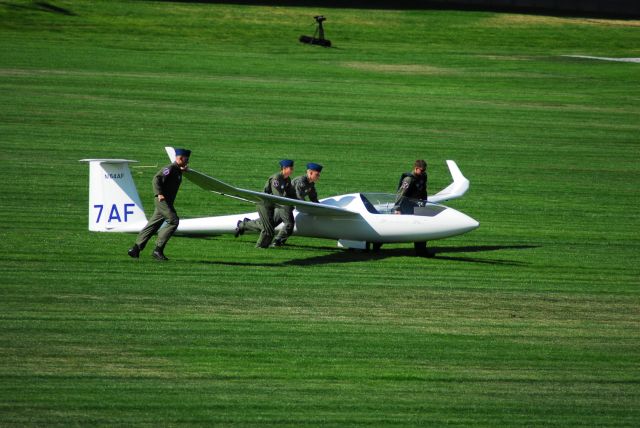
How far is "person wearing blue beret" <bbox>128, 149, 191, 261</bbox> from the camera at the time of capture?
18.7 m

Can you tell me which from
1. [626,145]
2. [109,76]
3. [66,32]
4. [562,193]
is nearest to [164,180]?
[562,193]

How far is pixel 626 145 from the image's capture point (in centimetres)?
3625

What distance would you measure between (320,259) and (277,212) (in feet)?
4.36

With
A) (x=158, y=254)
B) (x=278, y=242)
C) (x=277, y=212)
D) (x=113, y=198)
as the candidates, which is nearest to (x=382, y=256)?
(x=278, y=242)

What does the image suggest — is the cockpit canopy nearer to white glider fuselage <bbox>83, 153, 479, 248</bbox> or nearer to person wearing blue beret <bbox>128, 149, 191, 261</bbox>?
white glider fuselage <bbox>83, 153, 479, 248</bbox>

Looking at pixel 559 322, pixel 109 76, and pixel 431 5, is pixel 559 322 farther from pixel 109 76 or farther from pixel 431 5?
pixel 431 5

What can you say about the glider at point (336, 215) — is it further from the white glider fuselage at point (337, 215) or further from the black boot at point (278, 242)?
the black boot at point (278, 242)

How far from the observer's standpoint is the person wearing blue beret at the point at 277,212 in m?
20.6

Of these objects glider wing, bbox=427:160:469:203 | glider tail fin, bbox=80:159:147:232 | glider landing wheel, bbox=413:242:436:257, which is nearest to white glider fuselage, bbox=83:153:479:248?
glider tail fin, bbox=80:159:147:232

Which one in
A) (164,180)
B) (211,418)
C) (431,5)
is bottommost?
(211,418)

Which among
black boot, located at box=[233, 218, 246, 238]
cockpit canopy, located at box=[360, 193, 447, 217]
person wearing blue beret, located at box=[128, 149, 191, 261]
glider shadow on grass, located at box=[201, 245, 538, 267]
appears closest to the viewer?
person wearing blue beret, located at box=[128, 149, 191, 261]

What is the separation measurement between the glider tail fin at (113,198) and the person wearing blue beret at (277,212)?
2230 millimetres

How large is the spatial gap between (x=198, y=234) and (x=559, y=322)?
803 cm

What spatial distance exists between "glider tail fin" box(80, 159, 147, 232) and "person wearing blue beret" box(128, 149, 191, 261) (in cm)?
137
